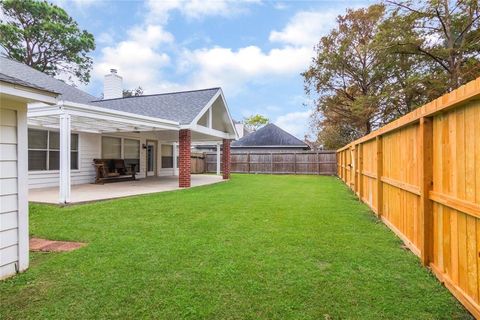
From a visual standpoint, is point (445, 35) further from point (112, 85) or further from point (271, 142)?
point (271, 142)

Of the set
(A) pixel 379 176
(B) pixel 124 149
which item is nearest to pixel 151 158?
(B) pixel 124 149

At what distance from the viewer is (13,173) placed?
3139mm

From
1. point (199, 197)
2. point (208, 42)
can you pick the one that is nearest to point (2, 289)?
point (199, 197)

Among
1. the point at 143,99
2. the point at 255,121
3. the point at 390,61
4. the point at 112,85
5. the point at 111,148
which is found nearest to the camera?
the point at 111,148

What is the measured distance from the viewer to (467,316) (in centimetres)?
230

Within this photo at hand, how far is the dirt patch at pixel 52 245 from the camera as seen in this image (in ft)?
12.9

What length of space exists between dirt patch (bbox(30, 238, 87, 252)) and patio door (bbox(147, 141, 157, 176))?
449 inches

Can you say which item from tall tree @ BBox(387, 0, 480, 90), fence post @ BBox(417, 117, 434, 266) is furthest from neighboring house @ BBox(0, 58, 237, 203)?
tall tree @ BBox(387, 0, 480, 90)

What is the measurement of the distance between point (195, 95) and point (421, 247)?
38.2 feet

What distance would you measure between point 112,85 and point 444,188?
57.1 ft

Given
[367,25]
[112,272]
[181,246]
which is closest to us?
[112,272]

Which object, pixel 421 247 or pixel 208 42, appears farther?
pixel 208 42

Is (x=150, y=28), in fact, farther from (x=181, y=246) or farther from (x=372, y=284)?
(x=372, y=284)

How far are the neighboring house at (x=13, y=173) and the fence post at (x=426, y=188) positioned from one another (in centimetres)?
429
